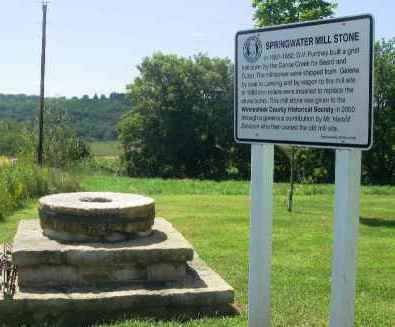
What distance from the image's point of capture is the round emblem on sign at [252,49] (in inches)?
136

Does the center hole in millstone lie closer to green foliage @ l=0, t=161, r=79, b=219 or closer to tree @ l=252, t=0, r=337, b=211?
green foliage @ l=0, t=161, r=79, b=219

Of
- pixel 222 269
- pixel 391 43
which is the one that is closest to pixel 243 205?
pixel 222 269

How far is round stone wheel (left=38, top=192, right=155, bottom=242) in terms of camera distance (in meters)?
5.48

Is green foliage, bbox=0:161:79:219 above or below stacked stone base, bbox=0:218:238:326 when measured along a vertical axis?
above

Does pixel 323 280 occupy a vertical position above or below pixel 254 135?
below

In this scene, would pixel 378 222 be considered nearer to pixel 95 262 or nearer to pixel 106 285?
pixel 106 285

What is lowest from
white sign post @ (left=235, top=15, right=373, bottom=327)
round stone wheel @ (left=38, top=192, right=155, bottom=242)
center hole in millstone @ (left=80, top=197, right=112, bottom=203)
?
round stone wheel @ (left=38, top=192, right=155, bottom=242)

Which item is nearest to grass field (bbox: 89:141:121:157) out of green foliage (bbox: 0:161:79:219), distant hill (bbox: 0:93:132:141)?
distant hill (bbox: 0:93:132:141)

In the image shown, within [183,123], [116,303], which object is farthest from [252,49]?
[183,123]

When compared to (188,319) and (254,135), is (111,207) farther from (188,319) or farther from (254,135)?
(254,135)

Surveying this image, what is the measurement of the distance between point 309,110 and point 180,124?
34.9 m

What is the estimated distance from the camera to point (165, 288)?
5207mm

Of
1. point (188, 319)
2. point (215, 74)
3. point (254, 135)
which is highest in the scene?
point (215, 74)

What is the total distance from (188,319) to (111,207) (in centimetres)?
135
